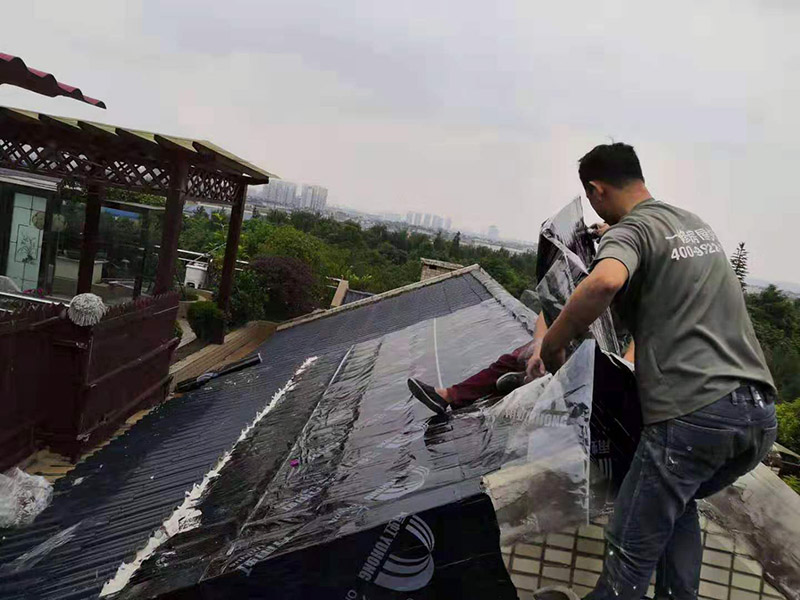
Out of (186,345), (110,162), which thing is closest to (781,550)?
(110,162)

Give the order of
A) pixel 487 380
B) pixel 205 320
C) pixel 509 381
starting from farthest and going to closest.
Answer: pixel 205 320 → pixel 487 380 → pixel 509 381

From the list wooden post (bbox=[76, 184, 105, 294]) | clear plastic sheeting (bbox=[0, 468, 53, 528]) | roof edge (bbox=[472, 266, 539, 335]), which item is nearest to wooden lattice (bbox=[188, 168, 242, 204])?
wooden post (bbox=[76, 184, 105, 294])

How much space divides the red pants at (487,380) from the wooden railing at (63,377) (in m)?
3.73

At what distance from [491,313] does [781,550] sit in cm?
508

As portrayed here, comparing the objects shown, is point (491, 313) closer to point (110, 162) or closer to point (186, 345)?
point (110, 162)

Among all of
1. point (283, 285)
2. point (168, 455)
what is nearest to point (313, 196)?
point (283, 285)

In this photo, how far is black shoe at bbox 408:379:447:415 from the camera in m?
3.35

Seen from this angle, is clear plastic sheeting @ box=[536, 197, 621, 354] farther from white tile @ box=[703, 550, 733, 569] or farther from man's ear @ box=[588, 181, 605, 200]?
white tile @ box=[703, 550, 733, 569]

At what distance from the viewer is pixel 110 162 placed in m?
Result: 9.23

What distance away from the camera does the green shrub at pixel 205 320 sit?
540 inches

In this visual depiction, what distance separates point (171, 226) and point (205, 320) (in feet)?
17.0

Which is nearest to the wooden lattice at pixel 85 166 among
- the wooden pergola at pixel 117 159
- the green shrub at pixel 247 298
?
the wooden pergola at pixel 117 159

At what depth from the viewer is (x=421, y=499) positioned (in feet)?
7.52

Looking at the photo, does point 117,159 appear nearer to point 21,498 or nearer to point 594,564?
point 21,498
